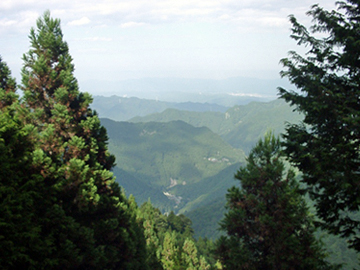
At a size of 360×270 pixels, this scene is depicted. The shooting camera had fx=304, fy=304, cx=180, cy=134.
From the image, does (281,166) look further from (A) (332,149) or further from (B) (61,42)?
(B) (61,42)

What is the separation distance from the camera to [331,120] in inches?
400

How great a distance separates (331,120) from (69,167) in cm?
1125

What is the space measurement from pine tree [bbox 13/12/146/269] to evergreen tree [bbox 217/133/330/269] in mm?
5961

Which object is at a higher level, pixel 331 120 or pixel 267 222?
pixel 331 120

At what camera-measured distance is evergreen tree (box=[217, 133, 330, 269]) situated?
1177 cm

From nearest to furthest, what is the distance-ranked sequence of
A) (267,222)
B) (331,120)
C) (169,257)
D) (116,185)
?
(331,120) < (267,222) < (116,185) < (169,257)

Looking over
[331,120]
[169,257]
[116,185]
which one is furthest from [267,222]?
[169,257]

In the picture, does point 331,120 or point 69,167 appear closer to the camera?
point 331,120

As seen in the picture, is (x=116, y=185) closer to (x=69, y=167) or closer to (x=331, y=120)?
(x=69, y=167)

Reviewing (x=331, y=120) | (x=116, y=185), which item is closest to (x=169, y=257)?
(x=116, y=185)

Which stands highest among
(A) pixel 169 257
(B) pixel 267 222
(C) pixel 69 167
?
(C) pixel 69 167

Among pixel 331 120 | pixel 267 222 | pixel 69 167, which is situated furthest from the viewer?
pixel 69 167

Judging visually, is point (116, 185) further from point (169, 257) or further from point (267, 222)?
point (169, 257)

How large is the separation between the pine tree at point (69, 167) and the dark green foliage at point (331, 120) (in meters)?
9.40
